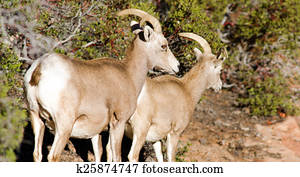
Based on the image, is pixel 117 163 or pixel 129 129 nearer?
pixel 117 163

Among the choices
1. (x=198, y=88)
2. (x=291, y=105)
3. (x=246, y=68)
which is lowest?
(x=198, y=88)

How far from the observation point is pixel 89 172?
7066 millimetres

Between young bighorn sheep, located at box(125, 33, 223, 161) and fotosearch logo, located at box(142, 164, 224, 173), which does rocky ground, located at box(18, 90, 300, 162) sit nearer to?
young bighorn sheep, located at box(125, 33, 223, 161)

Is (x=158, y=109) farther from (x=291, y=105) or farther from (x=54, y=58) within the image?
(x=291, y=105)

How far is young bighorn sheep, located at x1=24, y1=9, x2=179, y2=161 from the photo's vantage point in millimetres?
6113

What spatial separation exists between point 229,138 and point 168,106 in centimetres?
623

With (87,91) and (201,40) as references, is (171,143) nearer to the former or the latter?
(201,40)

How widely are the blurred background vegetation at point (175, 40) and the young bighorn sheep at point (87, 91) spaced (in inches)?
16.7

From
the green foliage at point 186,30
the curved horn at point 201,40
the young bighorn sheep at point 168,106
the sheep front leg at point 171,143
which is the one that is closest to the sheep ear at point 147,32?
the young bighorn sheep at point 168,106

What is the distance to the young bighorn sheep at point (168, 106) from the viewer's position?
7801 millimetres

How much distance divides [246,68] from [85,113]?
1177 cm

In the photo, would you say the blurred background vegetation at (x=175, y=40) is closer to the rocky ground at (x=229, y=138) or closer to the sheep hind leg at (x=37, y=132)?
the sheep hind leg at (x=37, y=132)

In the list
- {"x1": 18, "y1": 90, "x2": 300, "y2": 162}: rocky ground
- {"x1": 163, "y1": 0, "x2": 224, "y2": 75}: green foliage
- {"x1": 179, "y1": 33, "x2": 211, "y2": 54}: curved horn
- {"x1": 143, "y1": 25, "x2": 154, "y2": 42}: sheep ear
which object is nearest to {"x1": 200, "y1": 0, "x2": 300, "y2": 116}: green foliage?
{"x1": 18, "y1": 90, "x2": 300, "y2": 162}: rocky ground

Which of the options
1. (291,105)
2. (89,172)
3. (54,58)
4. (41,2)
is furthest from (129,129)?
(291,105)
